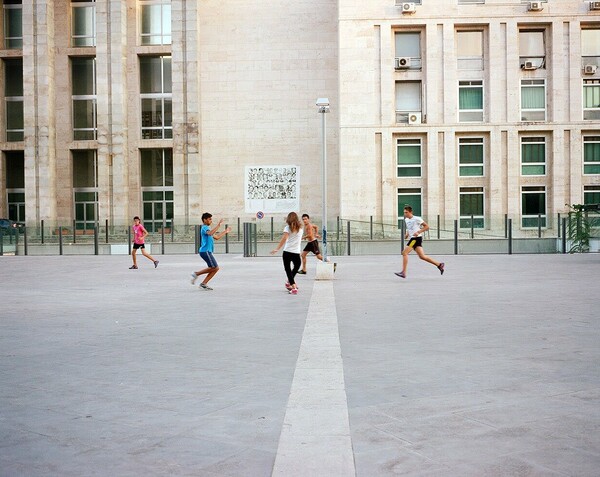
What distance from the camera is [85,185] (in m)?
51.7

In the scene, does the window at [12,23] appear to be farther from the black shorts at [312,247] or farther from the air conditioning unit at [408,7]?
the black shorts at [312,247]

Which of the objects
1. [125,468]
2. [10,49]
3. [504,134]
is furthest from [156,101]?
[125,468]

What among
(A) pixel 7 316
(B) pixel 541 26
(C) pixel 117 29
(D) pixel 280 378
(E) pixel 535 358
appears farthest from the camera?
(C) pixel 117 29

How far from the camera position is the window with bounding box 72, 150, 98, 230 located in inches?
2031

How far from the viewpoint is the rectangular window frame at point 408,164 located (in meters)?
45.4

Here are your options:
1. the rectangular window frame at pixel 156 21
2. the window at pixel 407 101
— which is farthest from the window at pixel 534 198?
the rectangular window frame at pixel 156 21

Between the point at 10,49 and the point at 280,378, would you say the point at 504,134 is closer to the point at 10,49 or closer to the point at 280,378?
the point at 10,49

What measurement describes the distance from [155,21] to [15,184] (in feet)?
47.1

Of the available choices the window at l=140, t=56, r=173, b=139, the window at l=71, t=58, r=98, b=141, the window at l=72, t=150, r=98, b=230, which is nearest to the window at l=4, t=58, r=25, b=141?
the window at l=71, t=58, r=98, b=141

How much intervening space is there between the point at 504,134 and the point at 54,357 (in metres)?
40.4

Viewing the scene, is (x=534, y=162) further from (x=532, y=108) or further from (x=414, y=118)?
(x=414, y=118)

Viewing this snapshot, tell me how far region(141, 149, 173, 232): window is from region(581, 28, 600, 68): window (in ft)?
86.4

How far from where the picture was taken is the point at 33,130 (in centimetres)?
4894

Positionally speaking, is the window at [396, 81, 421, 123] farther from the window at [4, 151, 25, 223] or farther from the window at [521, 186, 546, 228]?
the window at [4, 151, 25, 223]
